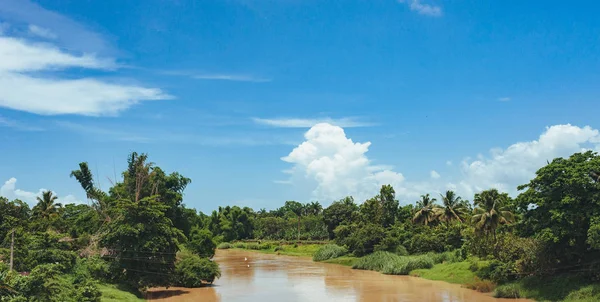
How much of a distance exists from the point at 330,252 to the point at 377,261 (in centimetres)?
1477

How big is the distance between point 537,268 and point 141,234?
28.8m

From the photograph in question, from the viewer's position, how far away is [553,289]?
1282 inches

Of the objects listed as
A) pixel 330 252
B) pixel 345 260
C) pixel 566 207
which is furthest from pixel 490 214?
pixel 330 252

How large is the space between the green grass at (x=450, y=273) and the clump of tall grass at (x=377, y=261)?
5799 millimetres

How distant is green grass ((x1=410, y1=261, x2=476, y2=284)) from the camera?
44.3 m

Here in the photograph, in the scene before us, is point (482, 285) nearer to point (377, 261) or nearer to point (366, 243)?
point (377, 261)

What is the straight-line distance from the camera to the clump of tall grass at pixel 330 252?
2889 inches

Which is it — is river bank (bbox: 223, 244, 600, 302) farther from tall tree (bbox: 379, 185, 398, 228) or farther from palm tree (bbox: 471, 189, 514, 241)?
tall tree (bbox: 379, 185, 398, 228)

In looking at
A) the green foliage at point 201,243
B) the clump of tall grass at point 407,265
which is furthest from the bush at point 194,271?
the clump of tall grass at point 407,265

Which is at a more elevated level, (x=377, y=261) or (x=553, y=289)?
(x=377, y=261)

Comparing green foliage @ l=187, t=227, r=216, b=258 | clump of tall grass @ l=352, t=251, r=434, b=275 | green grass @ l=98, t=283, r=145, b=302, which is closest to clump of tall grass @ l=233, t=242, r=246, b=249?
clump of tall grass @ l=352, t=251, r=434, b=275

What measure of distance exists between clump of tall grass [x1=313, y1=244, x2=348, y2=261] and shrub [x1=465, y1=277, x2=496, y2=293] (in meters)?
32.9

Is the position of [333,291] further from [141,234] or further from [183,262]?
[141,234]

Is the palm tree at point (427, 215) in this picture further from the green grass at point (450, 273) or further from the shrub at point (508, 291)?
the shrub at point (508, 291)
